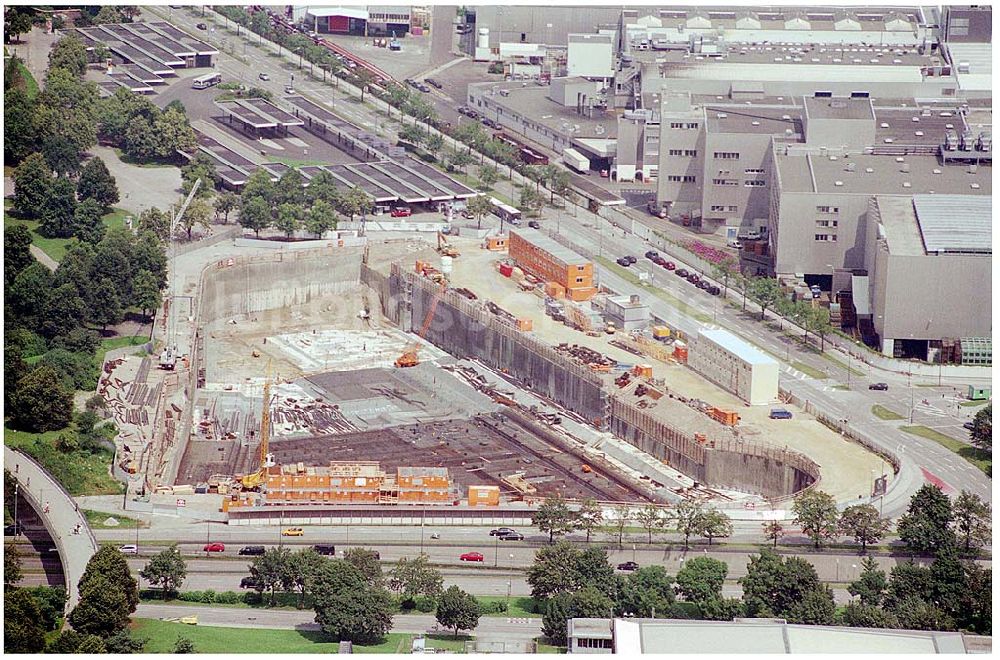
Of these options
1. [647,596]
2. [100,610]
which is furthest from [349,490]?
[100,610]

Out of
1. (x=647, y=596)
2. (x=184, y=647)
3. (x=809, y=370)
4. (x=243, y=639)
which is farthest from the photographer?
(x=809, y=370)

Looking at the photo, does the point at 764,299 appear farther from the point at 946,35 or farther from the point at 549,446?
the point at 946,35

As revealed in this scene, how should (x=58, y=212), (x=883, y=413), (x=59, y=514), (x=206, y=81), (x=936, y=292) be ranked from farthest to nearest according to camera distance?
(x=206, y=81), (x=58, y=212), (x=936, y=292), (x=883, y=413), (x=59, y=514)

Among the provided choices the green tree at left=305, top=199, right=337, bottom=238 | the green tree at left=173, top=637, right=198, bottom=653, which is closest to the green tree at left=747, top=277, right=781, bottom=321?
the green tree at left=305, top=199, right=337, bottom=238

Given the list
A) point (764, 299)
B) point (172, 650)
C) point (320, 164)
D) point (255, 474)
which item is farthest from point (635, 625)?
point (320, 164)

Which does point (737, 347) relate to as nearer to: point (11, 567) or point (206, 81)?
point (11, 567)

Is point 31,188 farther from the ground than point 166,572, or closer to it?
farther from the ground
